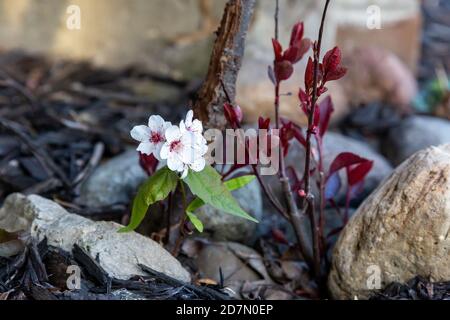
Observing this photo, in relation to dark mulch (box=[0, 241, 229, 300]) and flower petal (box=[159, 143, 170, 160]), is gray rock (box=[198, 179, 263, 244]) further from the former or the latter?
flower petal (box=[159, 143, 170, 160])

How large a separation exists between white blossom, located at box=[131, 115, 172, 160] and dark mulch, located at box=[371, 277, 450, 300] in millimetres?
840

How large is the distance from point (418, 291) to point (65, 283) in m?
1.06

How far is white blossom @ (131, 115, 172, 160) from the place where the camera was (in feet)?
6.31

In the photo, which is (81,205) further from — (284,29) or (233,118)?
(284,29)

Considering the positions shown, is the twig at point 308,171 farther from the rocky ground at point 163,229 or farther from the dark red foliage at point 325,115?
the dark red foliage at point 325,115

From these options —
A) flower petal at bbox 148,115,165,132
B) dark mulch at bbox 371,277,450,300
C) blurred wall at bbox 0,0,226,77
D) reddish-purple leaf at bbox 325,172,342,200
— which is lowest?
dark mulch at bbox 371,277,450,300

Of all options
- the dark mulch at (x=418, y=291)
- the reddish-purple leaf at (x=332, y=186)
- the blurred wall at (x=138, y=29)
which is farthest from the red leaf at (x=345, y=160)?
the blurred wall at (x=138, y=29)

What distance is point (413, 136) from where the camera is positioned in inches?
138

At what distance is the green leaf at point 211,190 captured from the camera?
1919 mm

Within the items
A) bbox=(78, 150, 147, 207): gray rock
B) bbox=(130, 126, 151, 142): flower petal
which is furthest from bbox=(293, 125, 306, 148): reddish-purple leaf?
bbox=(78, 150, 147, 207): gray rock

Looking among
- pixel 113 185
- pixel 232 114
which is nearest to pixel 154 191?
pixel 232 114

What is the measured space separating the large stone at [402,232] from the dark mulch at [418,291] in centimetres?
2

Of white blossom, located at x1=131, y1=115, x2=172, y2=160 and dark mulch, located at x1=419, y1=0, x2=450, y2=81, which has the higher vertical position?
dark mulch, located at x1=419, y1=0, x2=450, y2=81

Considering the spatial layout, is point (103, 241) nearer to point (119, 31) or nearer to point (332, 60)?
point (332, 60)
